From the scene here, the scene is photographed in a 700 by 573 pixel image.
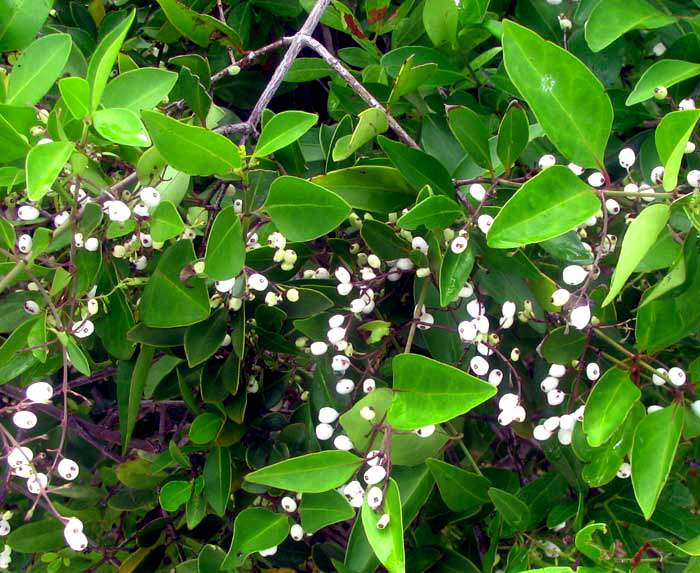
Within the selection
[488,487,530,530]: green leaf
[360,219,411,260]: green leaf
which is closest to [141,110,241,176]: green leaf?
[360,219,411,260]: green leaf

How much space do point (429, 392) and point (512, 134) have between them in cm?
34

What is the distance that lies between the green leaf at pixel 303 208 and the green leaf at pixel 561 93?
0.80 ft

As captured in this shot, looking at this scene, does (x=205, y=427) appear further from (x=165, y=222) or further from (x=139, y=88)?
(x=139, y=88)

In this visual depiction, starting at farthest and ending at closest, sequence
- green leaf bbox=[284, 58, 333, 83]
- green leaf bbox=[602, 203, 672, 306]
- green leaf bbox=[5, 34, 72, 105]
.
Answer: green leaf bbox=[284, 58, 333, 83]
green leaf bbox=[5, 34, 72, 105]
green leaf bbox=[602, 203, 672, 306]

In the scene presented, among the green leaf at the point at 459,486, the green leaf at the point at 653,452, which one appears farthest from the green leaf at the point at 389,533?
the green leaf at the point at 653,452

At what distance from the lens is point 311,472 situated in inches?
34.3

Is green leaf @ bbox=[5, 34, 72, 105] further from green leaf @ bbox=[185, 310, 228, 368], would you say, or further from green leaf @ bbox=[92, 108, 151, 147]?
green leaf @ bbox=[185, 310, 228, 368]

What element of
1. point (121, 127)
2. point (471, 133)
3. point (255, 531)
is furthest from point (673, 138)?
point (255, 531)

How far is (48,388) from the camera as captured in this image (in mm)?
1001

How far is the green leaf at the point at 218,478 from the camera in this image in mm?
1143

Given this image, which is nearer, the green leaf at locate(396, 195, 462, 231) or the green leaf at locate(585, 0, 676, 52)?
the green leaf at locate(396, 195, 462, 231)

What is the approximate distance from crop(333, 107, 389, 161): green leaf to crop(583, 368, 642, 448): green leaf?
42 cm

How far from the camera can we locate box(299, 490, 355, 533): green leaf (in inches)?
38.0

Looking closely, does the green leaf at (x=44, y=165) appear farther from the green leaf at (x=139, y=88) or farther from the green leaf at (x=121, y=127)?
the green leaf at (x=139, y=88)
